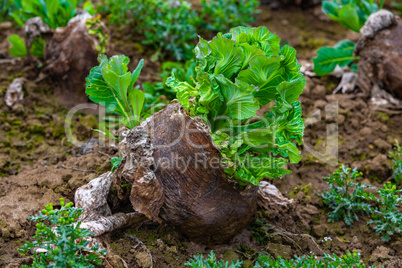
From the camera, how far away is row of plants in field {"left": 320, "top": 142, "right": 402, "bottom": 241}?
248 cm

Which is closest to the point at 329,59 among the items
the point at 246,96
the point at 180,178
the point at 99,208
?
the point at 246,96

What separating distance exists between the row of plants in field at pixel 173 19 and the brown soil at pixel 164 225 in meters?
0.22

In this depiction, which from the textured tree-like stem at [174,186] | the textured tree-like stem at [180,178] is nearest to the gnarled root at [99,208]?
the textured tree-like stem at [174,186]

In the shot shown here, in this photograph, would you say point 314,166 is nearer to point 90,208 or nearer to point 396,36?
point 396,36

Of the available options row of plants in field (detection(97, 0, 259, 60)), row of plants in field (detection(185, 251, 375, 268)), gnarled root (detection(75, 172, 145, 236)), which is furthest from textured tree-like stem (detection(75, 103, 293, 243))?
row of plants in field (detection(97, 0, 259, 60))

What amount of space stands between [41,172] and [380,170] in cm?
258

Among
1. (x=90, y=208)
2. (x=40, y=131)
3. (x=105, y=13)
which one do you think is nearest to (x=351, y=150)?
(x=90, y=208)

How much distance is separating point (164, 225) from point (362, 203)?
134cm

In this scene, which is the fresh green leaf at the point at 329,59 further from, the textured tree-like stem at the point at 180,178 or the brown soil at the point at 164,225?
the textured tree-like stem at the point at 180,178

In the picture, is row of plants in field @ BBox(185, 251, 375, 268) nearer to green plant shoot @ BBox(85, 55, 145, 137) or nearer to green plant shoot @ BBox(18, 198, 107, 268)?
green plant shoot @ BBox(18, 198, 107, 268)

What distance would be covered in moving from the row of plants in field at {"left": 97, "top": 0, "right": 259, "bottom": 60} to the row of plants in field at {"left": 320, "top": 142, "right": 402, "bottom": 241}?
209cm

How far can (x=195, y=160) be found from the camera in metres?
2.19

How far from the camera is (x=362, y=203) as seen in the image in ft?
8.57

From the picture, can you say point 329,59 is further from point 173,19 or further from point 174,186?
point 174,186
